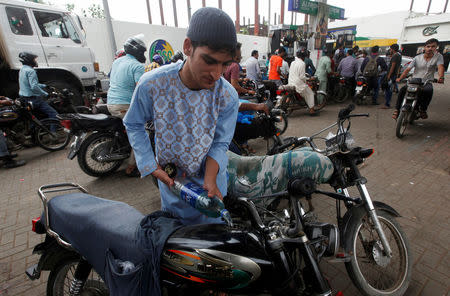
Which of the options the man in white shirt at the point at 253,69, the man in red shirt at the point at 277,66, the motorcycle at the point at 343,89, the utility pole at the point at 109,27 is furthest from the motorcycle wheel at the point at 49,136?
the motorcycle at the point at 343,89

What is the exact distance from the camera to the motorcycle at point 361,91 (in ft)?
24.2

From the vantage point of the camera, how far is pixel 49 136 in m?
5.14

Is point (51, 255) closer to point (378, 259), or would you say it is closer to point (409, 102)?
point (378, 259)

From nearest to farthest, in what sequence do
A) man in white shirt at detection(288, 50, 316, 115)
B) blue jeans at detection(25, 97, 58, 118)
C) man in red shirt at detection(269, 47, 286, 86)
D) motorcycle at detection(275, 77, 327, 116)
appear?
blue jeans at detection(25, 97, 58, 118)
man in white shirt at detection(288, 50, 316, 115)
motorcycle at detection(275, 77, 327, 116)
man in red shirt at detection(269, 47, 286, 86)

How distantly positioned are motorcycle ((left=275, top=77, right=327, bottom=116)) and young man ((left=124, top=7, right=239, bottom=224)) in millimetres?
5400

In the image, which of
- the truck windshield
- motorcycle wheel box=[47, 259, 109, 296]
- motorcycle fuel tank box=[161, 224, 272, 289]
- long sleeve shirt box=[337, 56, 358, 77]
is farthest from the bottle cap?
long sleeve shirt box=[337, 56, 358, 77]

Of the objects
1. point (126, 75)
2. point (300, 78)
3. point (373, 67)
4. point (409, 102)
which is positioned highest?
point (126, 75)

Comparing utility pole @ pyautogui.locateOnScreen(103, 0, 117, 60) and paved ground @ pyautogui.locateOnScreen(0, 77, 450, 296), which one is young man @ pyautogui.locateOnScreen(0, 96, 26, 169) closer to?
paved ground @ pyautogui.locateOnScreen(0, 77, 450, 296)

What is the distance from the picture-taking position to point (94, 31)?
9320mm

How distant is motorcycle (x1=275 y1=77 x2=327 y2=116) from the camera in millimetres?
6812

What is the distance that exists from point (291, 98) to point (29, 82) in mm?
6253

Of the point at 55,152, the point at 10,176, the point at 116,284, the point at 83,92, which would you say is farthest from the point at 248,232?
the point at 83,92

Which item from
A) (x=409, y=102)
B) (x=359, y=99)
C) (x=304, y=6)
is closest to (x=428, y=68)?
(x=409, y=102)

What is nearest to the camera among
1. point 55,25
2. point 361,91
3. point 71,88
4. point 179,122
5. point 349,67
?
point 179,122
